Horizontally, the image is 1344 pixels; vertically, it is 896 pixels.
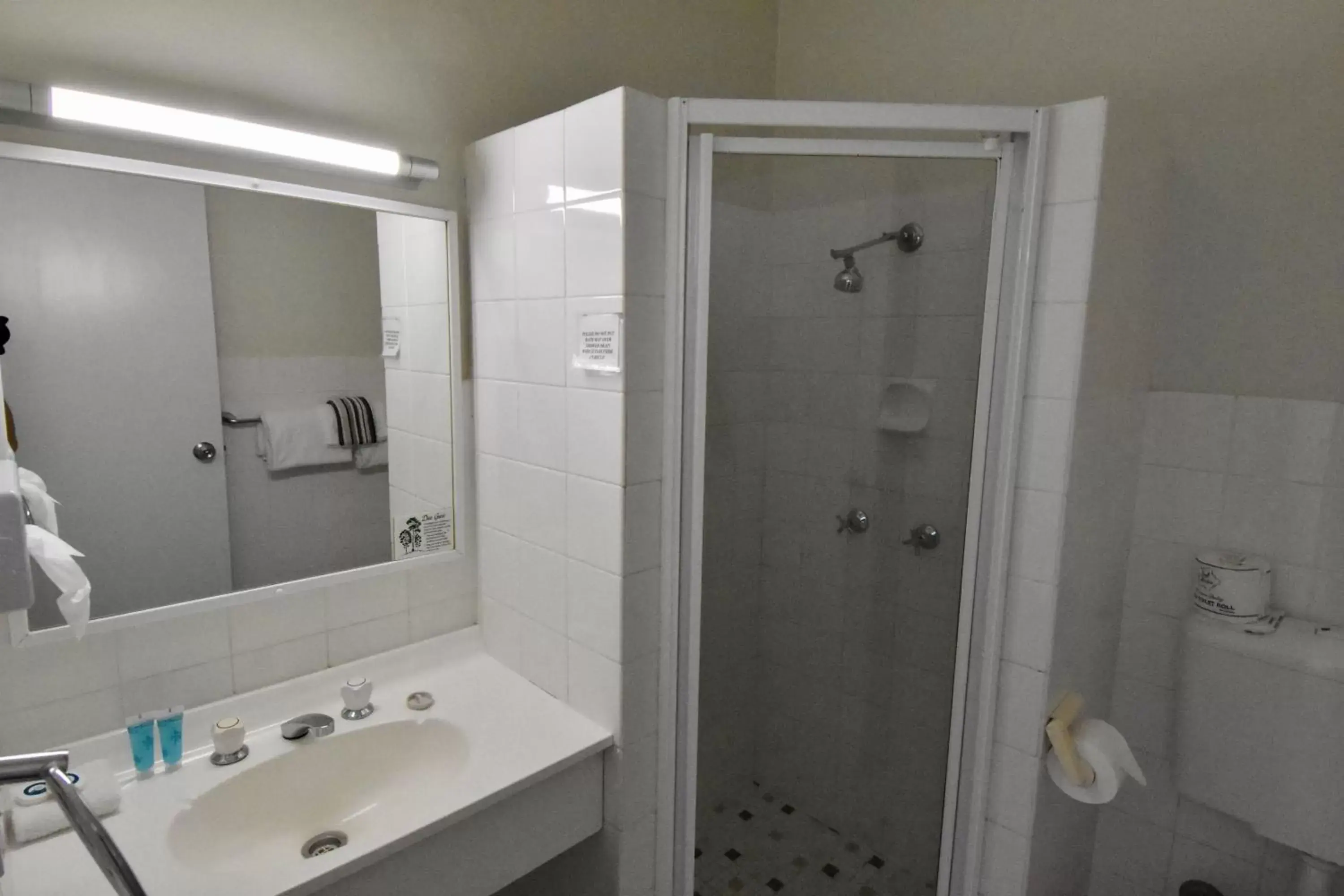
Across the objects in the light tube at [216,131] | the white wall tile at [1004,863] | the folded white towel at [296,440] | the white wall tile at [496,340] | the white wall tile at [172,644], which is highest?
the light tube at [216,131]

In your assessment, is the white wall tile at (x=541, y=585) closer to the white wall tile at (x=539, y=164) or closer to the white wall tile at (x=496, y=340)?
the white wall tile at (x=496, y=340)

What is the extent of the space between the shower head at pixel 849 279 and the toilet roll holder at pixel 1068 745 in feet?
3.01

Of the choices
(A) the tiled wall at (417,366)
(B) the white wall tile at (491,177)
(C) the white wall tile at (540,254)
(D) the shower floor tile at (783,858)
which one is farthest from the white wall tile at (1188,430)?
(A) the tiled wall at (417,366)

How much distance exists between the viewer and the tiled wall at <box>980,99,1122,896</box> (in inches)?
49.4

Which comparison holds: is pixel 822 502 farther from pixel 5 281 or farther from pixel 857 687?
pixel 5 281

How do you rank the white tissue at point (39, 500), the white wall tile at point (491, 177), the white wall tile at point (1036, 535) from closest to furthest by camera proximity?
the white tissue at point (39, 500) < the white wall tile at point (1036, 535) < the white wall tile at point (491, 177)

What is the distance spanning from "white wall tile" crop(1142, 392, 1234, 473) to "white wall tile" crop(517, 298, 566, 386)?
1309 millimetres

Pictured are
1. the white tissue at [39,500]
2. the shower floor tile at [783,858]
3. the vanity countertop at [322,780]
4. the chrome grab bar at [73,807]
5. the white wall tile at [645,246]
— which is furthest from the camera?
the shower floor tile at [783,858]

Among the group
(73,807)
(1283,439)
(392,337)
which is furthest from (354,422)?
(1283,439)

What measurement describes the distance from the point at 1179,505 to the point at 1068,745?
624mm

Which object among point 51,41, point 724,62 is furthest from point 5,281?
point 724,62

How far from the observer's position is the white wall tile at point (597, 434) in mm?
1262

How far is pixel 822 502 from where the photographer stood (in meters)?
1.64

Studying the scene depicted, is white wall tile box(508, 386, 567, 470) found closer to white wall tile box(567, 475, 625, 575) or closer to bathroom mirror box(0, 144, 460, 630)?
white wall tile box(567, 475, 625, 575)
